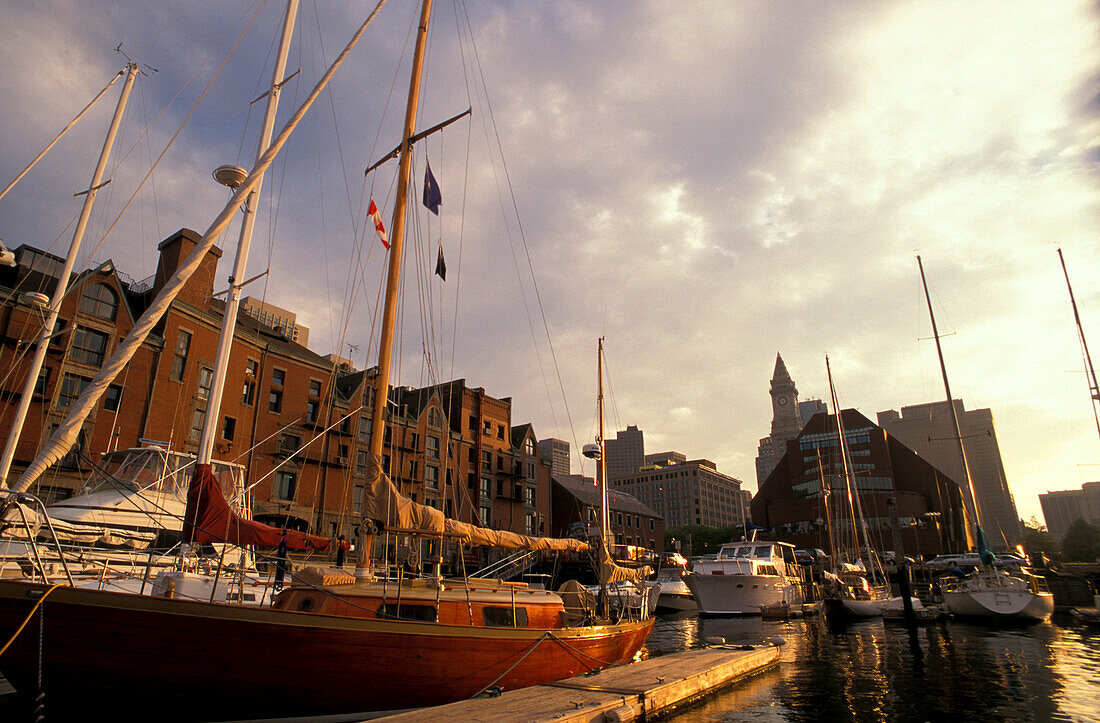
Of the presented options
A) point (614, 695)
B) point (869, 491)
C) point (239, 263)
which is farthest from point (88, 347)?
point (869, 491)

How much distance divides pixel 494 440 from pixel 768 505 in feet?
222

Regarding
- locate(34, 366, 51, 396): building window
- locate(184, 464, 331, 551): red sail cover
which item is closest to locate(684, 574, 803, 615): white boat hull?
locate(184, 464, 331, 551): red sail cover

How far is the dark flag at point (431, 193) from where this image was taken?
1703 centimetres

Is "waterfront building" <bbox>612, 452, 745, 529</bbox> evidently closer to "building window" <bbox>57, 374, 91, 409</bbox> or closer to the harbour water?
the harbour water

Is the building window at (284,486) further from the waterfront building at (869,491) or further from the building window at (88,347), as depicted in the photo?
the waterfront building at (869,491)

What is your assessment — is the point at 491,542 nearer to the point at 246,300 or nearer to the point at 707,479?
the point at 246,300

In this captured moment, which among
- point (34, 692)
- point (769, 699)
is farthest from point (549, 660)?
point (34, 692)

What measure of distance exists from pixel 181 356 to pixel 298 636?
29.7 metres

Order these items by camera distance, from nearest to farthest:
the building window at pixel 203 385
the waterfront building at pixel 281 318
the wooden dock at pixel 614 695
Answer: the wooden dock at pixel 614 695, the building window at pixel 203 385, the waterfront building at pixel 281 318

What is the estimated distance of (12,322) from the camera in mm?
26469

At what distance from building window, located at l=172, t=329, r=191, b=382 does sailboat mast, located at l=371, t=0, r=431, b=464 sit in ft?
79.2

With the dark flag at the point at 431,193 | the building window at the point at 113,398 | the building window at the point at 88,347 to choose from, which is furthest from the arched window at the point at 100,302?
the dark flag at the point at 431,193

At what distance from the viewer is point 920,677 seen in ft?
54.5

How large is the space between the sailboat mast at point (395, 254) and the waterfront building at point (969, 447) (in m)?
126
